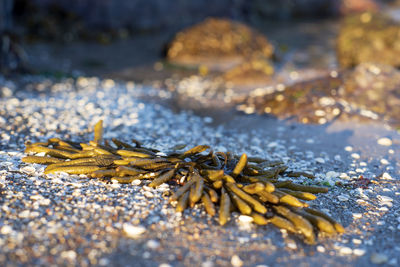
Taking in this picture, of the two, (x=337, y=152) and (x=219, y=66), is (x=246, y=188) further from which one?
(x=219, y=66)

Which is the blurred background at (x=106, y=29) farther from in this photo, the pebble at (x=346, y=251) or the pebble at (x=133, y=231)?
the pebble at (x=346, y=251)

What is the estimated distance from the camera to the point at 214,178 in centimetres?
375

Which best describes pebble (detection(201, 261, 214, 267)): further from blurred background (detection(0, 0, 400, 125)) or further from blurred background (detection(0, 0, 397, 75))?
blurred background (detection(0, 0, 397, 75))

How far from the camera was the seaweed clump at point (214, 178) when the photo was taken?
3.36 meters

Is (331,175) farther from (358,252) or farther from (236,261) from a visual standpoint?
(236,261)

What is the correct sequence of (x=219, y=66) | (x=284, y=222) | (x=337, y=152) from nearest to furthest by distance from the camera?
(x=284, y=222)
(x=337, y=152)
(x=219, y=66)

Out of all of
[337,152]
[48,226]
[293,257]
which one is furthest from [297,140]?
[48,226]

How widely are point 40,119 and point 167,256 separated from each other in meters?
4.38

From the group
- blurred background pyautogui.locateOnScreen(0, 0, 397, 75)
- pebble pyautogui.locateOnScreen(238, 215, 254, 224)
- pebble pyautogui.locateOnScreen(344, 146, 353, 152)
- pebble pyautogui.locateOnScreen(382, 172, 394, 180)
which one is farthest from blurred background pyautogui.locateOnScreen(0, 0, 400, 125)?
pebble pyautogui.locateOnScreen(238, 215, 254, 224)

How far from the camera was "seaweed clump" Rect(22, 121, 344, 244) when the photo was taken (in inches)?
132

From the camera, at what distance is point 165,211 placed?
3.36 meters

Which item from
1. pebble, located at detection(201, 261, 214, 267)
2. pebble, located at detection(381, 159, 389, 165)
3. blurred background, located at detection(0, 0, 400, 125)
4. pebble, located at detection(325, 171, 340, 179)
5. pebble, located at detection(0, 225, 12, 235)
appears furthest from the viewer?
blurred background, located at detection(0, 0, 400, 125)

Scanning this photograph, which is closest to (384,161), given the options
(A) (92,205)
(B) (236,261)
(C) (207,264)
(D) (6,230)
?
(B) (236,261)

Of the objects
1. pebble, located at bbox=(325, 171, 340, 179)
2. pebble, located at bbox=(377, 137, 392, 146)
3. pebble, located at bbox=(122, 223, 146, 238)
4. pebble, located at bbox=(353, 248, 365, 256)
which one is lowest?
pebble, located at bbox=(325, 171, 340, 179)
